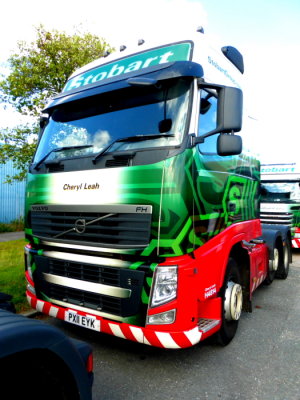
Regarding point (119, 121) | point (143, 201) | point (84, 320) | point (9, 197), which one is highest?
point (119, 121)

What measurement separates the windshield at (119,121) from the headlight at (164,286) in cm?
107

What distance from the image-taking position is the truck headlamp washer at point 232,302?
3.46m

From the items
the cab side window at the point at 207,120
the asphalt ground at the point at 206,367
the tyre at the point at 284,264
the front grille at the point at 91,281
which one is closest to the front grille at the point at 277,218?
the tyre at the point at 284,264

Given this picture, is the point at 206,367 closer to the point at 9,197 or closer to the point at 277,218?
the point at 277,218

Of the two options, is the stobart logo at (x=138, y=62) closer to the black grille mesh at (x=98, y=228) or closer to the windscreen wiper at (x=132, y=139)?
the windscreen wiper at (x=132, y=139)

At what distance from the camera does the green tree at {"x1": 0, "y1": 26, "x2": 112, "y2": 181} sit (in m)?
9.50

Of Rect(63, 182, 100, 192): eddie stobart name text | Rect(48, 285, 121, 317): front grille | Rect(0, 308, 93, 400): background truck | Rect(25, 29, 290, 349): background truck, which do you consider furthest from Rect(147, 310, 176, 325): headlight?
Rect(63, 182, 100, 192): eddie stobart name text

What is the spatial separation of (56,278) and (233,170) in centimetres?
227

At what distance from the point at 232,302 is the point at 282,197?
5.93 meters

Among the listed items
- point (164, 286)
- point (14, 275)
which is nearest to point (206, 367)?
point (164, 286)

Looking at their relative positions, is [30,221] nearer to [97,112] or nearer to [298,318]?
[97,112]

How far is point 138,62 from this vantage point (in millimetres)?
3352

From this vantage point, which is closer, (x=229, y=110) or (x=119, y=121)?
(x=229, y=110)

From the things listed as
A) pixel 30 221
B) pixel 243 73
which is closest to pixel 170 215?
pixel 30 221
